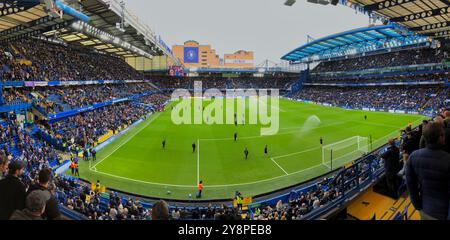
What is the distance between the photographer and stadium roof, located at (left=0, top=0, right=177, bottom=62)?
20.1m

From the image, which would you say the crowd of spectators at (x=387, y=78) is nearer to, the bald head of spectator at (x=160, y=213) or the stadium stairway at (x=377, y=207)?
the stadium stairway at (x=377, y=207)

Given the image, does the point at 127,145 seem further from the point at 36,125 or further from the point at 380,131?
the point at 380,131

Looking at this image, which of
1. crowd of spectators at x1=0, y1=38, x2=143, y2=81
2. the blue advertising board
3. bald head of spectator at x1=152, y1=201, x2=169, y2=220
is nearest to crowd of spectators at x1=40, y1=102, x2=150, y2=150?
crowd of spectators at x1=0, y1=38, x2=143, y2=81

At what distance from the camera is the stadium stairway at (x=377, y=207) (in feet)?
22.2

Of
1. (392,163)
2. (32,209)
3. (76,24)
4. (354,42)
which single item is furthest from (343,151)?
(354,42)

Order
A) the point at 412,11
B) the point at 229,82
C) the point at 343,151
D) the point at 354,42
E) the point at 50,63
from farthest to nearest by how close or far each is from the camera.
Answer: the point at 229,82
the point at 354,42
the point at 50,63
the point at 343,151
the point at 412,11

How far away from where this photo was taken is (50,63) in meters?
37.4

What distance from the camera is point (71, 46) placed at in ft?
162

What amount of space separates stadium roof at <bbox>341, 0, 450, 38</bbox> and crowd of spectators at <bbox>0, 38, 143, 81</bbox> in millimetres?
32577

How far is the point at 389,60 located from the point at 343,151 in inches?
2300

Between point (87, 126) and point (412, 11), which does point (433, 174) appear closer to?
point (412, 11)

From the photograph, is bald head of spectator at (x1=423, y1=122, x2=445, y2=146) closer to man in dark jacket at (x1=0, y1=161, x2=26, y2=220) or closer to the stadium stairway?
the stadium stairway

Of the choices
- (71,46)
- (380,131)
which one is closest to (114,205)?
(380,131)

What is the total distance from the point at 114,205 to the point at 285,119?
3526cm
